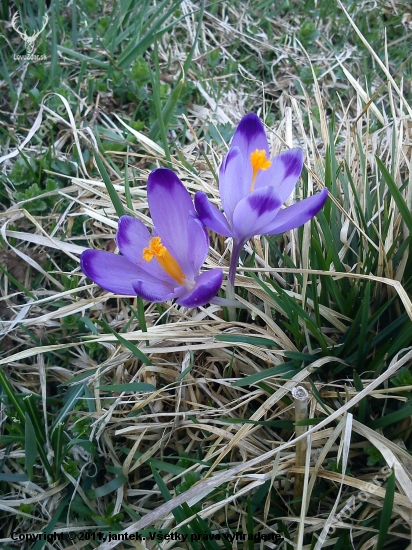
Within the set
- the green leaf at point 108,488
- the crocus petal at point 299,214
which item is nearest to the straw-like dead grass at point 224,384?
the green leaf at point 108,488

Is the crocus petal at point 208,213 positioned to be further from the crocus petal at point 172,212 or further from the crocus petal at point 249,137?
the crocus petal at point 249,137

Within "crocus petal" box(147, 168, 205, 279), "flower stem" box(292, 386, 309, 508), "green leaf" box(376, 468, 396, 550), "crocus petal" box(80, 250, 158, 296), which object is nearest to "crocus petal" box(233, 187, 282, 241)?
"crocus petal" box(147, 168, 205, 279)

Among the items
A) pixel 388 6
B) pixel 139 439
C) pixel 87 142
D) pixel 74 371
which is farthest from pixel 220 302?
pixel 388 6

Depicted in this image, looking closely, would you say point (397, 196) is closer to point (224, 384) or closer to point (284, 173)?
point (284, 173)

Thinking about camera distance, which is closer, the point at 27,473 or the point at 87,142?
the point at 27,473

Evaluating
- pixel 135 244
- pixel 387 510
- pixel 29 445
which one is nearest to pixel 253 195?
pixel 135 244

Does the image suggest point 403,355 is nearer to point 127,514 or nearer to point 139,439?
point 139,439
